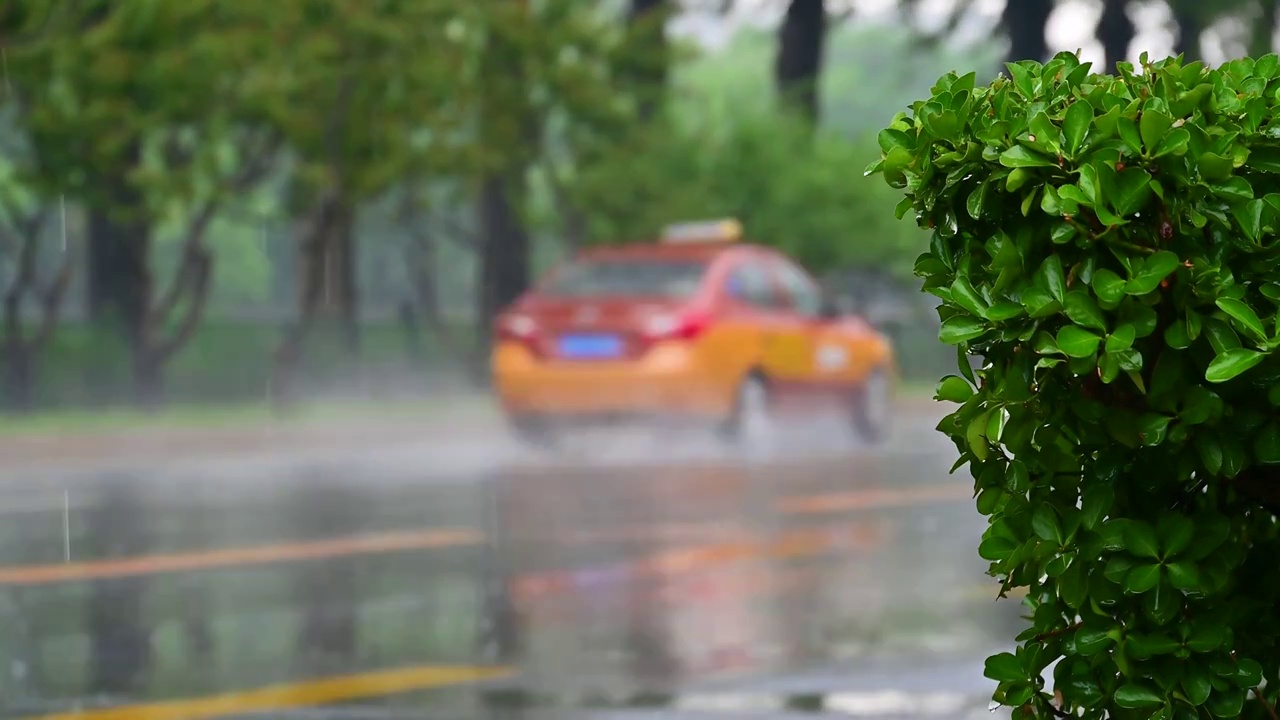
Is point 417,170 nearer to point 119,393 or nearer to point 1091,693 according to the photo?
point 119,393

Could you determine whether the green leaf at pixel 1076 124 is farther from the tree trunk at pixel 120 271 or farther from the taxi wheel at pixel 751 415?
the tree trunk at pixel 120 271

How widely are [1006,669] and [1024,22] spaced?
29520mm

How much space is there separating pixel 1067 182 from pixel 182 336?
64.3 feet

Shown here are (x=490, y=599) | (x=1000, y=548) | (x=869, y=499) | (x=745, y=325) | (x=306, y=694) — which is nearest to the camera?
(x=1000, y=548)

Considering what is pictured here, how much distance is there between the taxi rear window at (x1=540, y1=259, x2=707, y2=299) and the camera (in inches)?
626

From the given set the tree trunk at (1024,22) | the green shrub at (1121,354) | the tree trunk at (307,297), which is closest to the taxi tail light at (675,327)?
the tree trunk at (307,297)

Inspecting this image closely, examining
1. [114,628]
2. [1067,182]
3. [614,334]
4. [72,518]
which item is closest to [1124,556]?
[1067,182]

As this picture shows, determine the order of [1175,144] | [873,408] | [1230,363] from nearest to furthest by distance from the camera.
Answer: [1230,363] < [1175,144] < [873,408]

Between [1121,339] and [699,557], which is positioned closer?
[1121,339]

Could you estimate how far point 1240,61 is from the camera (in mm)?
3281

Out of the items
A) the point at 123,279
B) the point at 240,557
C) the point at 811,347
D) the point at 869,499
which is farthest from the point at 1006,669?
the point at 123,279

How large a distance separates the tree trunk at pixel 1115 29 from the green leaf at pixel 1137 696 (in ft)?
98.7

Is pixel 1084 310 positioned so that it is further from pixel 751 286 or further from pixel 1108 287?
pixel 751 286

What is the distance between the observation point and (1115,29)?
105ft
